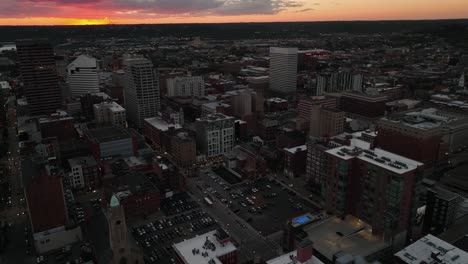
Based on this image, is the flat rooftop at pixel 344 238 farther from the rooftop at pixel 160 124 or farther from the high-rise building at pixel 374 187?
the rooftop at pixel 160 124

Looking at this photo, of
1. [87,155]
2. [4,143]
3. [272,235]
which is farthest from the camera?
[4,143]

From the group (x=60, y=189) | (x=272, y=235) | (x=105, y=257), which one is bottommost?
(x=272, y=235)

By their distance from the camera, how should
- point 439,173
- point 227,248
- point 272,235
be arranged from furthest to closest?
point 439,173, point 272,235, point 227,248

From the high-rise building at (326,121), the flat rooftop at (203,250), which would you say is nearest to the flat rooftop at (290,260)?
the flat rooftop at (203,250)

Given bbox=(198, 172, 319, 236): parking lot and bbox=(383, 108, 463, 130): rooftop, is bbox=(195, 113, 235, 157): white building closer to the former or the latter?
bbox=(198, 172, 319, 236): parking lot

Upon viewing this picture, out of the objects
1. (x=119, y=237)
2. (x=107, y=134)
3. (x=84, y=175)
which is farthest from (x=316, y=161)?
(x=107, y=134)

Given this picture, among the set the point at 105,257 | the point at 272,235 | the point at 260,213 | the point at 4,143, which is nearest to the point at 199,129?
the point at 260,213

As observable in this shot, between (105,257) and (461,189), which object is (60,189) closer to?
(105,257)
